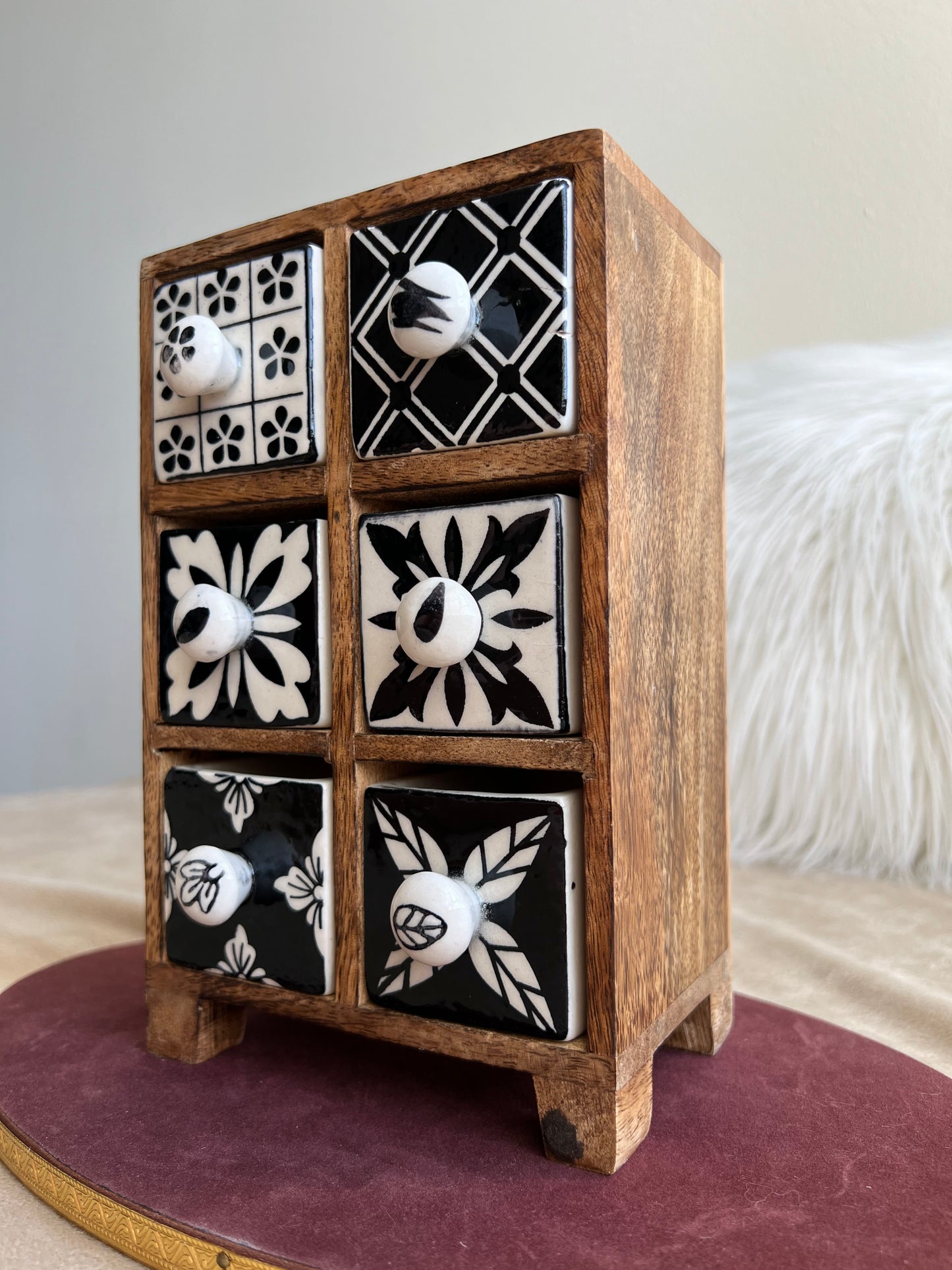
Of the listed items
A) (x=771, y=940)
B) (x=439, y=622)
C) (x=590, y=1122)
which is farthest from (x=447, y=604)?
(x=771, y=940)

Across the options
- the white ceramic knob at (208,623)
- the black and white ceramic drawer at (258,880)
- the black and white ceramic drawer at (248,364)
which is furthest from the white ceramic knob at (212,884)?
the black and white ceramic drawer at (248,364)

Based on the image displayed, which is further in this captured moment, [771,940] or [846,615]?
[846,615]

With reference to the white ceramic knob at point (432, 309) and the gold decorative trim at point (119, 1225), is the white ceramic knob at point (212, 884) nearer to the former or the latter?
the gold decorative trim at point (119, 1225)

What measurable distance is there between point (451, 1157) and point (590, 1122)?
65mm

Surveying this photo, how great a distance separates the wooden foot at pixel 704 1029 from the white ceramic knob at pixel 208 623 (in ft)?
1.07

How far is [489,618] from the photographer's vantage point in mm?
435

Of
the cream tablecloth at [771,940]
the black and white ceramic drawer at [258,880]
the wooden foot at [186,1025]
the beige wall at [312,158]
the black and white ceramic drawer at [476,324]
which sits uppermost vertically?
the beige wall at [312,158]

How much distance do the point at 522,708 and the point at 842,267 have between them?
3.10 ft

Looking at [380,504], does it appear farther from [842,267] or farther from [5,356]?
[5,356]

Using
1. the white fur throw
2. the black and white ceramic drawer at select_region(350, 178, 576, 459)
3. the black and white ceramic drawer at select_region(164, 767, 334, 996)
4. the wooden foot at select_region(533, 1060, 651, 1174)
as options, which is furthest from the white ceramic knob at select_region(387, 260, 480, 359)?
the white fur throw

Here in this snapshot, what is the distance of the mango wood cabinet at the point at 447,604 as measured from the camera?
42 centimetres

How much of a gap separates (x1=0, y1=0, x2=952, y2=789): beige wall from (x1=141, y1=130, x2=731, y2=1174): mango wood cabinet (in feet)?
2.33

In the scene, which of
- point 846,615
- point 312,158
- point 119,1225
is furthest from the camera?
point 312,158

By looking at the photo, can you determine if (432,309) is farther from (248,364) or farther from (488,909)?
(488,909)
